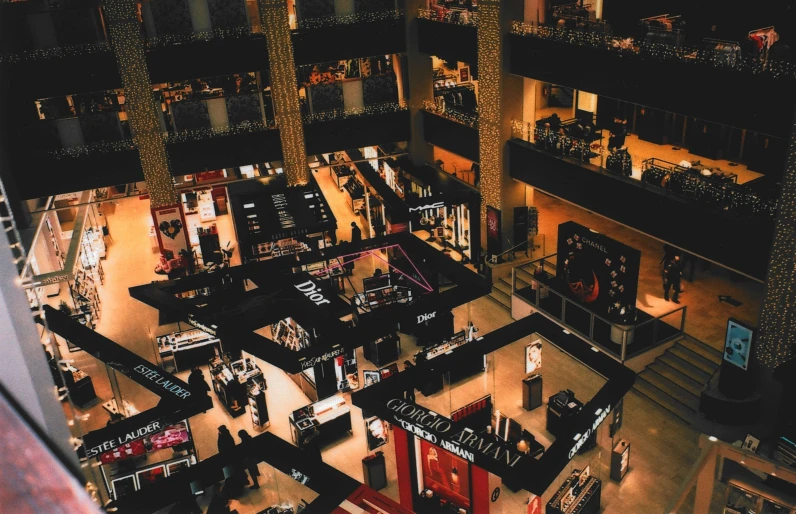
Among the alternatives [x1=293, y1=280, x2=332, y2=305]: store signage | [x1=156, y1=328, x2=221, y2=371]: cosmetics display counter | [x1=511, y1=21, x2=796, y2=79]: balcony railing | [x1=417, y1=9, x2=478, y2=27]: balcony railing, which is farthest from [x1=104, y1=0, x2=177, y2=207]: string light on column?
[x1=511, y1=21, x2=796, y2=79]: balcony railing

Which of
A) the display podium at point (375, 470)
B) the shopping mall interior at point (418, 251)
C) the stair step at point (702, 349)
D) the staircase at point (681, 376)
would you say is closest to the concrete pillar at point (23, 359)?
the shopping mall interior at point (418, 251)

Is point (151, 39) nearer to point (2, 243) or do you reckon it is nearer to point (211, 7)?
point (211, 7)

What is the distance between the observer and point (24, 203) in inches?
894

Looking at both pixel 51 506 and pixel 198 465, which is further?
pixel 198 465

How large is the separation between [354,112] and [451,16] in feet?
16.4

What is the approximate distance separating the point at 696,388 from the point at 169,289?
40.3 feet

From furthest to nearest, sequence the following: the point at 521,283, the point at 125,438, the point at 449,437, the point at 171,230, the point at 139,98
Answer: the point at 171,230 < the point at 139,98 < the point at 521,283 < the point at 125,438 < the point at 449,437

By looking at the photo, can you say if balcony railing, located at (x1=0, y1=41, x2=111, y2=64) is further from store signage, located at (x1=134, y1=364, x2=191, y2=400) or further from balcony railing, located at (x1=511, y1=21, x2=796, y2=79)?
balcony railing, located at (x1=511, y1=21, x2=796, y2=79)

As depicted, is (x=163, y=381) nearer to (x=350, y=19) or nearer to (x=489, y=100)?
(x=489, y=100)

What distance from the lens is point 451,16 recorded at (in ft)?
75.2

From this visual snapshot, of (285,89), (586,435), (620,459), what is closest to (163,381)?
(586,435)

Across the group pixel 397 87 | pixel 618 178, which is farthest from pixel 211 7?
pixel 618 178

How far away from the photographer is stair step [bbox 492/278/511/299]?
2102 centimetres

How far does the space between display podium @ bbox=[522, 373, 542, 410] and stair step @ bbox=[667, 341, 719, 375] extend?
3476 millimetres
